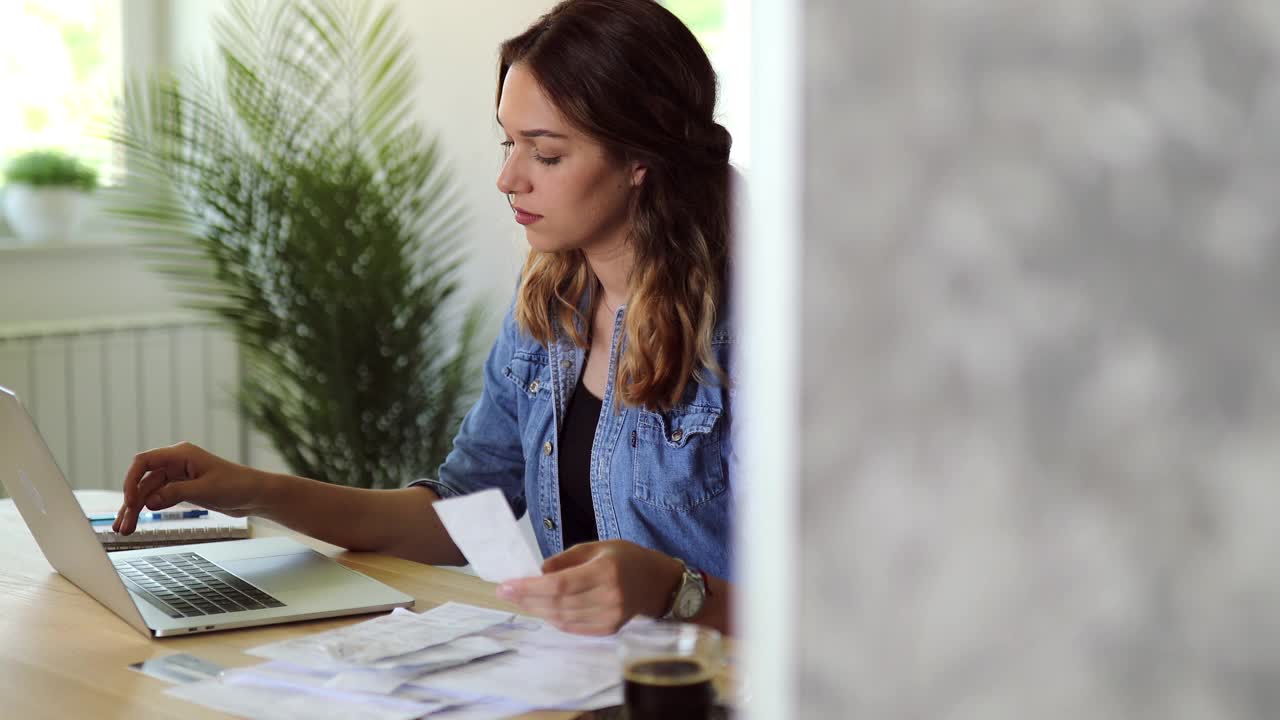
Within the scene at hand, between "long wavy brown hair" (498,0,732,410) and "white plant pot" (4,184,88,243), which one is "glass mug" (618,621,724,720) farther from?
"white plant pot" (4,184,88,243)

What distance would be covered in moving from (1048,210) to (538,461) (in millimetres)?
1347

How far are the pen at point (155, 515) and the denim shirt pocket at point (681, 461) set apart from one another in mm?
554

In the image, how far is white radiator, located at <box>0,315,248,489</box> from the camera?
124 inches

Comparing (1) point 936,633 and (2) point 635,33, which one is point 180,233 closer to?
(2) point 635,33

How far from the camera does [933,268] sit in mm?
207

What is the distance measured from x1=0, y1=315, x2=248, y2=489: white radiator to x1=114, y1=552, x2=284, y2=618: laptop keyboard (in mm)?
1983

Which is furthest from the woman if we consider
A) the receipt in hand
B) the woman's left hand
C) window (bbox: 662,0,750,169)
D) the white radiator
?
the white radiator

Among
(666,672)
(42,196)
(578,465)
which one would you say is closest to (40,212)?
(42,196)

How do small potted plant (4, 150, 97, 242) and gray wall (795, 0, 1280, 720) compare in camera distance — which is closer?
gray wall (795, 0, 1280, 720)

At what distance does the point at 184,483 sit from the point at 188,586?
15cm

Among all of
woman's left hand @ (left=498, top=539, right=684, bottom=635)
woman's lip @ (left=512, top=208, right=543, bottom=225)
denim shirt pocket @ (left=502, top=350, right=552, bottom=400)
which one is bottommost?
woman's left hand @ (left=498, top=539, right=684, bottom=635)

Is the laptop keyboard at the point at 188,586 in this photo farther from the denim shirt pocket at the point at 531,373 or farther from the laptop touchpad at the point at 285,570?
the denim shirt pocket at the point at 531,373

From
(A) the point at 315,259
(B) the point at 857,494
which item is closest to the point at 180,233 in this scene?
(A) the point at 315,259

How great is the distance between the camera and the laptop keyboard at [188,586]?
112 cm
